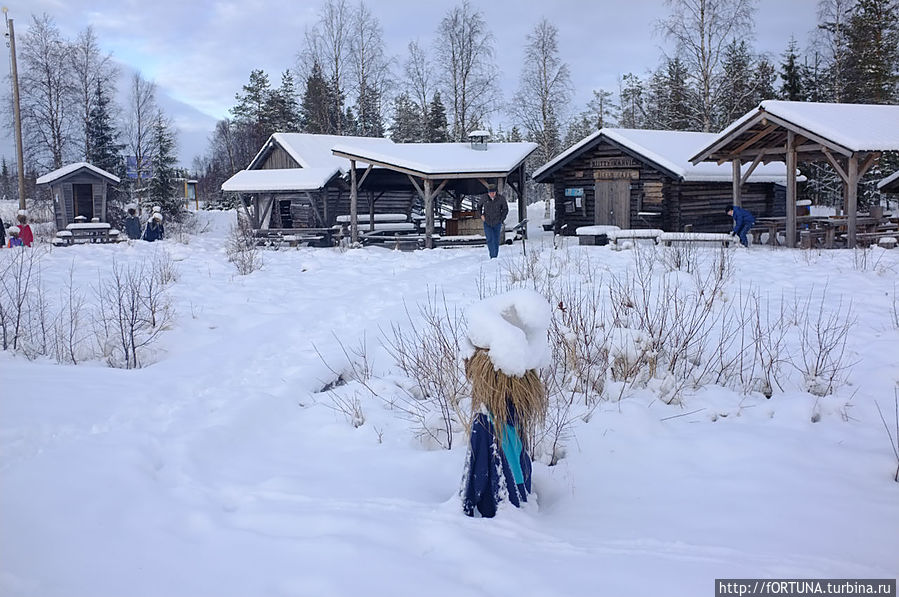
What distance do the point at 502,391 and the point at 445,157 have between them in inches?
679

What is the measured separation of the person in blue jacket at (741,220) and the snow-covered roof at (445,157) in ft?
21.5

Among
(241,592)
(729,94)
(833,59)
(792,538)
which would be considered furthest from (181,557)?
(833,59)

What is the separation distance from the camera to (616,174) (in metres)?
21.2

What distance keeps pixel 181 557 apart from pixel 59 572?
509 mm

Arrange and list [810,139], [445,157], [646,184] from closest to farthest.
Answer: [810,139] < [445,157] < [646,184]

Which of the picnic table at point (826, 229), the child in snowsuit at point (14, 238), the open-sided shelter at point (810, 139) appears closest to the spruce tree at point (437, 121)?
the open-sided shelter at point (810, 139)

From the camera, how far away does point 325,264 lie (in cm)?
1464

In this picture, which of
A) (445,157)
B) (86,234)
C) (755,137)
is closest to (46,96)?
(86,234)

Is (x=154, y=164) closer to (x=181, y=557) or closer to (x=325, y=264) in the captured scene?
(x=325, y=264)

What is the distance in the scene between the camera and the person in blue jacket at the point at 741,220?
50.8 ft

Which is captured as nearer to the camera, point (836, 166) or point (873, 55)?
point (836, 166)

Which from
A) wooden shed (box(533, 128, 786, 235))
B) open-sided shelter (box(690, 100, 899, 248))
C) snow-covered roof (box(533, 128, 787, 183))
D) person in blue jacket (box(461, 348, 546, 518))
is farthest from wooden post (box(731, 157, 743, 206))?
person in blue jacket (box(461, 348, 546, 518))

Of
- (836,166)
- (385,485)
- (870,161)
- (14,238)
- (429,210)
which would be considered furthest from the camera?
(429,210)

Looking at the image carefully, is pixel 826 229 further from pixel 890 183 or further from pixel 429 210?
pixel 429 210
